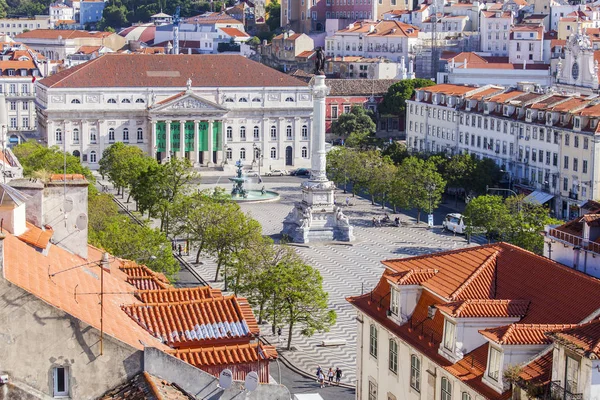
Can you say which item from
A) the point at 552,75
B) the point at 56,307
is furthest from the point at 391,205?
the point at 56,307

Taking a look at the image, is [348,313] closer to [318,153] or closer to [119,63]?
[318,153]

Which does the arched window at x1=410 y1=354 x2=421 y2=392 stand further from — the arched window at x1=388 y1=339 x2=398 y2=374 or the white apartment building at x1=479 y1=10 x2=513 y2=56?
the white apartment building at x1=479 y1=10 x2=513 y2=56

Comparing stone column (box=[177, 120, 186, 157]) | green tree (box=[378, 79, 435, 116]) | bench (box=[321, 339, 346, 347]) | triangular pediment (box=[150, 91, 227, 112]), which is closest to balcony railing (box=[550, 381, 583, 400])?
bench (box=[321, 339, 346, 347])

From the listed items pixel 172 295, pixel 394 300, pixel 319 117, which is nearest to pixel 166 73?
pixel 319 117

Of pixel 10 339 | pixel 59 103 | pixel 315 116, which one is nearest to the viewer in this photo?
pixel 10 339

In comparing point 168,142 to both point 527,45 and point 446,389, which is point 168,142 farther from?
point 446,389

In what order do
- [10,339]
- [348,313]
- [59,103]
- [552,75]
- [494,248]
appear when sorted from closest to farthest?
[10,339] < [494,248] < [348,313] < [59,103] < [552,75]
